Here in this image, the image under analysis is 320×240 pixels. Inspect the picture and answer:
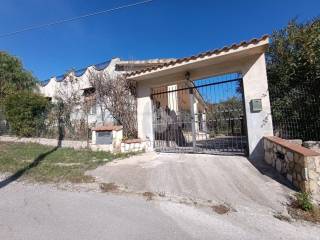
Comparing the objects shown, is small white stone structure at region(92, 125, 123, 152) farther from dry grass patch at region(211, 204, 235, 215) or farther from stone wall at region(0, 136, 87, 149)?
dry grass patch at region(211, 204, 235, 215)

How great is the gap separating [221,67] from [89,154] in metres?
5.60

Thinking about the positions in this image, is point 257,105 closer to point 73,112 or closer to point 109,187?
point 109,187

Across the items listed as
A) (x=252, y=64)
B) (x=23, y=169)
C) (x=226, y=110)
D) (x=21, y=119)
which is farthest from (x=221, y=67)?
(x=21, y=119)

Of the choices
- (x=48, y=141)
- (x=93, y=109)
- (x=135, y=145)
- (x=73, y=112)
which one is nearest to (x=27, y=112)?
(x=48, y=141)

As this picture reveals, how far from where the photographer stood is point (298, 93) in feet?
23.0

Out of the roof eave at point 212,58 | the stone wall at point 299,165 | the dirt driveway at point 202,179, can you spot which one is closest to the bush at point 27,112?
the roof eave at point 212,58

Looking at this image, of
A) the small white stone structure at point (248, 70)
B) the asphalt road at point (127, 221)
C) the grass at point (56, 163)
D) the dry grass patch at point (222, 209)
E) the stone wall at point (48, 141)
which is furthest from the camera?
the stone wall at point (48, 141)

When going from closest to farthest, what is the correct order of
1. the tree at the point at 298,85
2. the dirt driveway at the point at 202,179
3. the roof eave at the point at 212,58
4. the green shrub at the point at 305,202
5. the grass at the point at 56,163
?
the green shrub at the point at 305,202 < the dirt driveway at the point at 202,179 < the grass at the point at 56,163 < the roof eave at the point at 212,58 < the tree at the point at 298,85

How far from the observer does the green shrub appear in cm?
347

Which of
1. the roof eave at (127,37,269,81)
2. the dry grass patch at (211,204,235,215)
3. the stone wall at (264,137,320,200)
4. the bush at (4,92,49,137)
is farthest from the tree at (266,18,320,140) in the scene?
the bush at (4,92,49,137)

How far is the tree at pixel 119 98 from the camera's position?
31.5 feet

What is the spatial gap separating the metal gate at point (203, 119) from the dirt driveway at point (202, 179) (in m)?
1.24

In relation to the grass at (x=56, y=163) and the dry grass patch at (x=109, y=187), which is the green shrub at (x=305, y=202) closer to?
the dry grass patch at (x=109, y=187)

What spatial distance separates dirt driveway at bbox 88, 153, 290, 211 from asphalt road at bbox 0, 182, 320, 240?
0.42 metres
